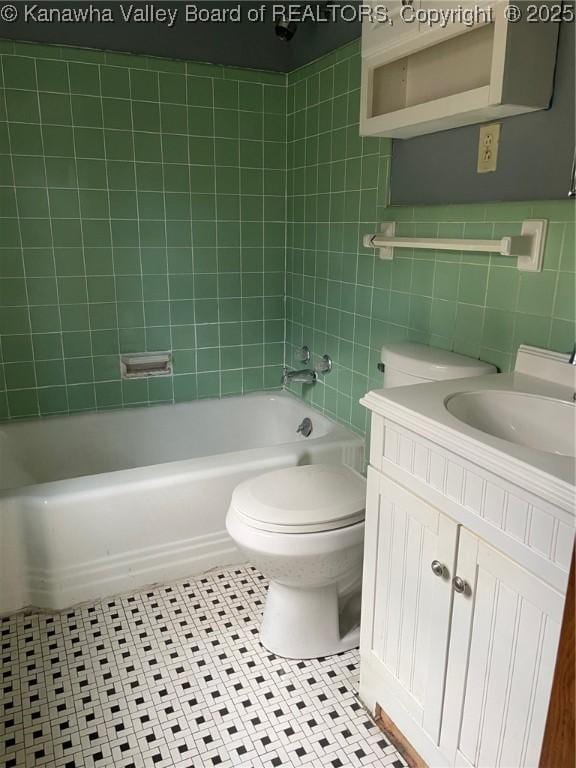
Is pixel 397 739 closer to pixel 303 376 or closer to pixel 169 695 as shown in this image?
pixel 169 695

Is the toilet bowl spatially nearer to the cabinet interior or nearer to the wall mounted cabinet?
the wall mounted cabinet

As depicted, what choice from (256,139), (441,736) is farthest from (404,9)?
(441,736)

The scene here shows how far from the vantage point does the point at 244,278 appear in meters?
2.81

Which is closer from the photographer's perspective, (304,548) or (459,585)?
(459,585)

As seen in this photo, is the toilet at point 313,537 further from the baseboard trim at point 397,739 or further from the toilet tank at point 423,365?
the baseboard trim at point 397,739

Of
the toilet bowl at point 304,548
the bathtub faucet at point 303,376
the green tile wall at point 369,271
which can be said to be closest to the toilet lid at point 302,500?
the toilet bowl at point 304,548

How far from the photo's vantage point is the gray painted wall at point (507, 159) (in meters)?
1.38

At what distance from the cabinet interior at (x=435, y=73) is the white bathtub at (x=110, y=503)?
1.28 m

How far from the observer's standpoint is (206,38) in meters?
2.47

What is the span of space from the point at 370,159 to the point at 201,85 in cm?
93

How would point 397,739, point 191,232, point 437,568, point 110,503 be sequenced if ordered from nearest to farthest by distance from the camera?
1. point 437,568
2. point 397,739
3. point 110,503
4. point 191,232

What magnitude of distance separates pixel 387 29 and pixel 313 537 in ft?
4.86

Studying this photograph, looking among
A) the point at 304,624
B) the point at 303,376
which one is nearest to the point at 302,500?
the point at 304,624

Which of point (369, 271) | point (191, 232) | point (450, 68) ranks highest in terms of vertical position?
point (450, 68)
